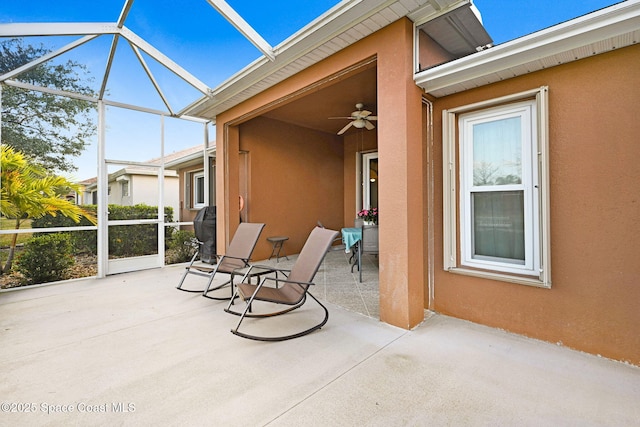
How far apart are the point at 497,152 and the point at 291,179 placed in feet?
16.0

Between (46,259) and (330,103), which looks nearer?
(46,259)

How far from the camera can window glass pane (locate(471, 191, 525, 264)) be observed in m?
2.91

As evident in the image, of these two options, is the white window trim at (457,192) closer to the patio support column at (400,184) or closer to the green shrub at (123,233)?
the patio support column at (400,184)

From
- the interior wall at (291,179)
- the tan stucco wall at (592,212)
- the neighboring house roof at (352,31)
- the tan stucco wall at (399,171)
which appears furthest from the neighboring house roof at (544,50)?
the interior wall at (291,179)

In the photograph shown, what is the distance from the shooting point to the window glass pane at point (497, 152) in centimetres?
289

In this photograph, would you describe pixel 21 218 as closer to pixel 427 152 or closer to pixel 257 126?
pixel 257 126

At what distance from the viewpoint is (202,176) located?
737cm

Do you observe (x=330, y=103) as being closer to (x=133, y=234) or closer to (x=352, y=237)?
(x=352, y=237)

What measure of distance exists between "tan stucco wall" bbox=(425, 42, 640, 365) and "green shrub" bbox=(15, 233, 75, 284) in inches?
253

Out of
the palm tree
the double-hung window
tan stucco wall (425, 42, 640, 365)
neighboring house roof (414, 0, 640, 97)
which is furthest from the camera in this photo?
the double-hung window

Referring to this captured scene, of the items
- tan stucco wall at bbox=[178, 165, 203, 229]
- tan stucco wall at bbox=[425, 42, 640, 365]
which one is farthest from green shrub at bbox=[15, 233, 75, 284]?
tan stucco wall at bbox=[425, 42, 640, 365]

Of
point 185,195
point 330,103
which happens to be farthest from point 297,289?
point 185,195

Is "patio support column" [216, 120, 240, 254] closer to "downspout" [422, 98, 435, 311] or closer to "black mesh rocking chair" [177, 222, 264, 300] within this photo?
"black mesh rocking chair" [177, 222, 264, 300]

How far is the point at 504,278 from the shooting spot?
9.24 feet
